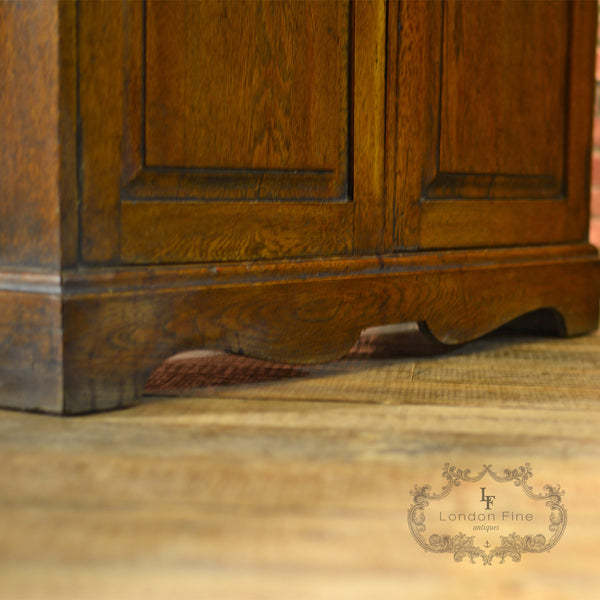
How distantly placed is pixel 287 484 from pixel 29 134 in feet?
1.61

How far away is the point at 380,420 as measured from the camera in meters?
1.01

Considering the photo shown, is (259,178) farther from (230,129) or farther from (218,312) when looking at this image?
(218,312)

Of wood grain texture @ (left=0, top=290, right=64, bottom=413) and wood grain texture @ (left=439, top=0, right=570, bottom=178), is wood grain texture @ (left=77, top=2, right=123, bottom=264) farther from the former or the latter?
wood grain texture @ (left=439, top=0, right=570, bottom=178)

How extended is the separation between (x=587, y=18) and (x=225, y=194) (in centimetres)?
91

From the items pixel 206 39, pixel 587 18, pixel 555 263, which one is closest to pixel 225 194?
pixel 206 39

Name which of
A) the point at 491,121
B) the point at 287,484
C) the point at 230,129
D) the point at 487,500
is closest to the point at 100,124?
the point at 230,129

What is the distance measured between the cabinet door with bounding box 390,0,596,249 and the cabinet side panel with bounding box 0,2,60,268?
52 cm

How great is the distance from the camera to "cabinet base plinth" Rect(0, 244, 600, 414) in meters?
1.00

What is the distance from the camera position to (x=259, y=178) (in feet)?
3.84

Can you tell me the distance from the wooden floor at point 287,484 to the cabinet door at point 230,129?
0.65ft

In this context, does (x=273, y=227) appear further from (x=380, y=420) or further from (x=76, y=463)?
(x=76, y=463)

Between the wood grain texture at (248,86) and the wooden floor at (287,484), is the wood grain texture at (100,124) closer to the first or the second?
the wood grain texture at (248,86)

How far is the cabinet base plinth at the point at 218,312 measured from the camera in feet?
3.26

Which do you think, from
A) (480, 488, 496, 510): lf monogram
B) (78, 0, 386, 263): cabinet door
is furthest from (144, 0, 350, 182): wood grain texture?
(480, 488, 496, 510): lf monogram
